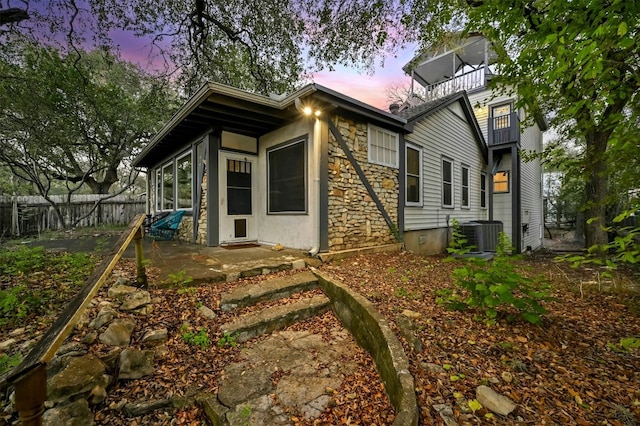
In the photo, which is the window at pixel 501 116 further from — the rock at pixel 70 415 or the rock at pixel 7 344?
the rock at pixel 7 344

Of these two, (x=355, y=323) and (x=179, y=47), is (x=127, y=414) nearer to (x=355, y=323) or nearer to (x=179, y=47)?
(x=355, y=323)

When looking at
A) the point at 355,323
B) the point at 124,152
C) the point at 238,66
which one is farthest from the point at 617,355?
the point at 124,152

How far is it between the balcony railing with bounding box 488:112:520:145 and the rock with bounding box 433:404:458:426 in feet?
36.4

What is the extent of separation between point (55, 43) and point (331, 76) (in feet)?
23.6

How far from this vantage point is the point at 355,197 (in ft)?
17.3

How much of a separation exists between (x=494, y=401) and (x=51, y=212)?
14029 mm

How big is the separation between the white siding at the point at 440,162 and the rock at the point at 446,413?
5.10 metres

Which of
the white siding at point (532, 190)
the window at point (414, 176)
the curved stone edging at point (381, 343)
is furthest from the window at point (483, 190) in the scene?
the curved stone edging at point (381, 343)

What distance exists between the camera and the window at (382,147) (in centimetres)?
564

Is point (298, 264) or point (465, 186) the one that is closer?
point (298, 264)

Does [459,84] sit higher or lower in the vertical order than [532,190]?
higher

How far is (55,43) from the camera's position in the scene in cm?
664

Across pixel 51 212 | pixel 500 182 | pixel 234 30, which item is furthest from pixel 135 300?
pixel 500 182

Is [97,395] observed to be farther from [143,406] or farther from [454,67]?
[454,67]
